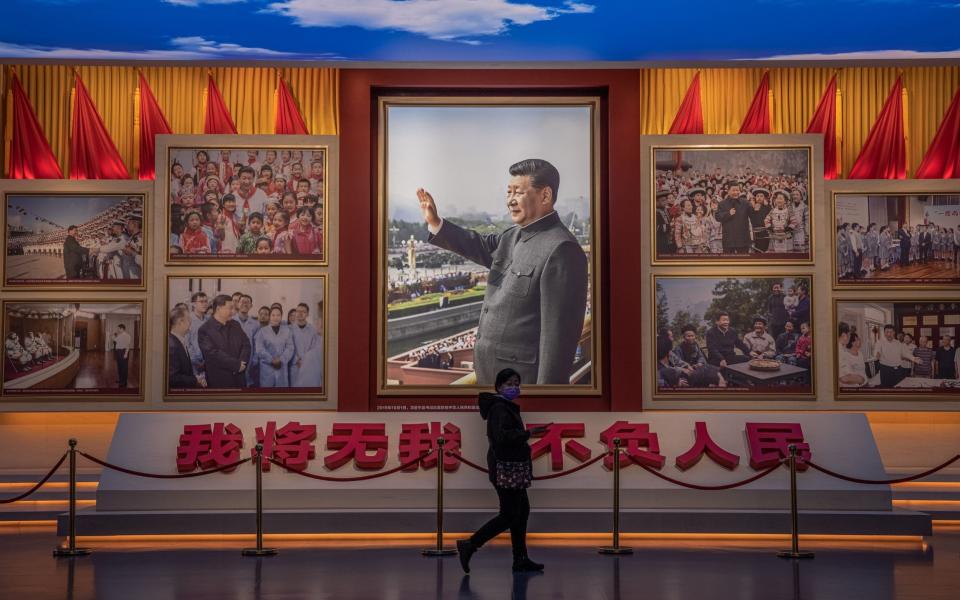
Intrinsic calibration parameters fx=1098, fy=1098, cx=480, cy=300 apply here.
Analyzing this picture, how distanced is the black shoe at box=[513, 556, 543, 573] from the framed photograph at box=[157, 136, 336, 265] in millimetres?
5756

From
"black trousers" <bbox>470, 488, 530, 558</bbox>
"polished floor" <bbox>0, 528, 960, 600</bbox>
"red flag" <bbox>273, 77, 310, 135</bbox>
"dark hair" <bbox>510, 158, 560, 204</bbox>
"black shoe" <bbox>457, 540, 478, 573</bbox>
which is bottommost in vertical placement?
"polished floor" <bbox>0, 528, 960, 600</bbox>

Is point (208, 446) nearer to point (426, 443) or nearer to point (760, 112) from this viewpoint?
point (426, 443)

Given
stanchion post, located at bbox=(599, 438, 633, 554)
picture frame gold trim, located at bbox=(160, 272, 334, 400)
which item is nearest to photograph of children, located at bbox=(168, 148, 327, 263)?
picture frame gold trim, located at bbox=(160, 272, 334, 400)

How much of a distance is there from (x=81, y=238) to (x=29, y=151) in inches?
58.0

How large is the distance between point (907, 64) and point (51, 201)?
10996 mm

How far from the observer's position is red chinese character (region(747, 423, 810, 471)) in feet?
43.2

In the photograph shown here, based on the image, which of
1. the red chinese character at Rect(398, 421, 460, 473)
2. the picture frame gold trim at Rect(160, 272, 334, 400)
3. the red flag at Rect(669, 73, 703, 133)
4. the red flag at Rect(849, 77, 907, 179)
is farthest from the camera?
the red flag at Rect(849, 77, 907, 179)

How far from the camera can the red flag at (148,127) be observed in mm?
14859

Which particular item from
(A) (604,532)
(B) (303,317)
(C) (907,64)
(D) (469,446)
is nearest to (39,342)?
(B) (303,317)

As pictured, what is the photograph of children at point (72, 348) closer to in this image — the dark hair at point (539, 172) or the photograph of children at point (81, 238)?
the photograph of children at point (81, 238)

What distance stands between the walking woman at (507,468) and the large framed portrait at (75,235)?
667 centimetres

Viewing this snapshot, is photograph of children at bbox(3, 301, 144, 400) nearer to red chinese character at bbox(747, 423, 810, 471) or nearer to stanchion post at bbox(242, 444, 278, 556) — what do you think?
stanchion post at bbox(242, 444, 278, 556)

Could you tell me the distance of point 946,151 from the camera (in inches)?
590

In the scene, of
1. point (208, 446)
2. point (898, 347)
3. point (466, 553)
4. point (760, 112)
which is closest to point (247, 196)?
point (208, 446)
